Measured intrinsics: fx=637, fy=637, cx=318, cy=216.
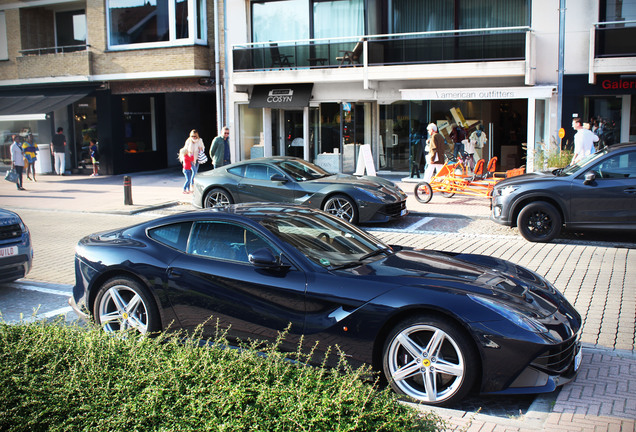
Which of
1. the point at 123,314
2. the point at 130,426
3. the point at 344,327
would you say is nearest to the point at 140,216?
the point at 123,314

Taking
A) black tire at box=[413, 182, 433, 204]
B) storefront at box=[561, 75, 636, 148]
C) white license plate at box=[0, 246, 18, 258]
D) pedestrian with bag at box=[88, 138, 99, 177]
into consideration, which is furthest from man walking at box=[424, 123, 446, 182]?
pedestrian with bag at box=[88, 138, 99, 177]

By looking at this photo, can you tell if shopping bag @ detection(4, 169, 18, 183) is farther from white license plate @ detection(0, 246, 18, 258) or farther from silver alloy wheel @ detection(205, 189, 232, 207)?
white license plate @ detection(0, 246, 18, 258)

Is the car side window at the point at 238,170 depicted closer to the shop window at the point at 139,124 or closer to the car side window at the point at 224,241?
the car side window at the point at 224,241

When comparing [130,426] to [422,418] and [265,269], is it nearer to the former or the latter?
[422,418]

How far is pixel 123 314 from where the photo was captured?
5.78 meters

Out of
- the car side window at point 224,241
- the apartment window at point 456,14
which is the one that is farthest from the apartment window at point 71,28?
the car side window at point 224,241

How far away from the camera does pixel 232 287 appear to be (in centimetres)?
526

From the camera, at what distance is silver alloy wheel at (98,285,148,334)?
5.69 m

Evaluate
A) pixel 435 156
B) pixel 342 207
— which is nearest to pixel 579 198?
pixel 342 207

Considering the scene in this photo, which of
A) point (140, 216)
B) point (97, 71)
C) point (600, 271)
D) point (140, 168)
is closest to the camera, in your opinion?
point (600, 271)

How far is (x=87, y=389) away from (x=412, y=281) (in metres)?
2.44

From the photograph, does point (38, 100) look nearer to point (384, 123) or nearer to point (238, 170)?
point (384, 123)

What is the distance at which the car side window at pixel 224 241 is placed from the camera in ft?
17.9

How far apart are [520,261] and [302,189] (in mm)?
5085
